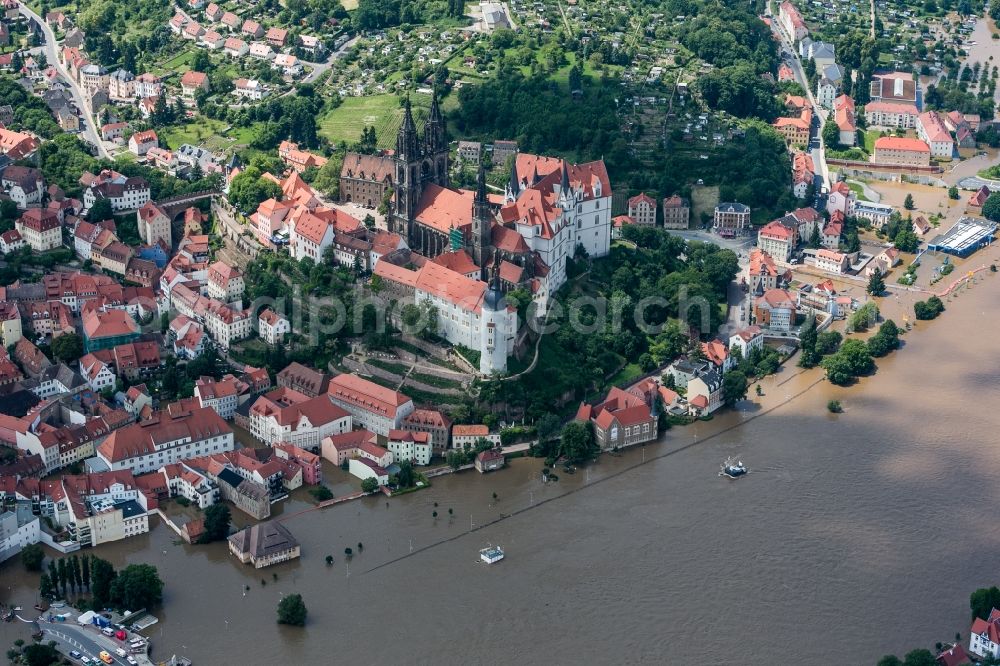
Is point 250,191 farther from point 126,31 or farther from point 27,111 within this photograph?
point 126,31

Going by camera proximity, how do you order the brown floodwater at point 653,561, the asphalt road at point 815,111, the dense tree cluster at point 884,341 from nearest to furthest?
the brown floodwater at point 653,561, the dense tree cluster at point 884,341, the asphalt road at point 815,111

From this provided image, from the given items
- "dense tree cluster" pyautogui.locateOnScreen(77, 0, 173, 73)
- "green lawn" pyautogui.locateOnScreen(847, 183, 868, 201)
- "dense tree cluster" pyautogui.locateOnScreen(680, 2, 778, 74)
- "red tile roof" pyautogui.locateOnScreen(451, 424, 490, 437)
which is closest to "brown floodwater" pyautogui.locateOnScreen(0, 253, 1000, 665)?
"red tile roof" pyautogui.locateOnScreen(451, 424, 490, 437)

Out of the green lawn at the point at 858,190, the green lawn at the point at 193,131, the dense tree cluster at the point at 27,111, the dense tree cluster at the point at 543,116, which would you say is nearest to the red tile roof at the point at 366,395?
the dense tree cluster at the point at 543,116

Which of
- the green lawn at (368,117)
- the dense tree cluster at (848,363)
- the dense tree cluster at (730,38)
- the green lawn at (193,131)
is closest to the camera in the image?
the dense tree cluster at (848,363)

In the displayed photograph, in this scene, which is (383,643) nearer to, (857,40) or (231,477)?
(231,477)

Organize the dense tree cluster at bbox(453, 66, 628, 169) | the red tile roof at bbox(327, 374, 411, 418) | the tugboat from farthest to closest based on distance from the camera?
the dense tree cluster at bbox(453, 66, 628, 169) → the red tile roof at bbox(327, 374, 411, 418) → the tugboat

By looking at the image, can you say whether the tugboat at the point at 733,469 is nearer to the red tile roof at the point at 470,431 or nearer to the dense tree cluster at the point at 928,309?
the red tile roof at the point at 470,431

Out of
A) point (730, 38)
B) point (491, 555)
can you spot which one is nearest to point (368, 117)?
point (730, 38)

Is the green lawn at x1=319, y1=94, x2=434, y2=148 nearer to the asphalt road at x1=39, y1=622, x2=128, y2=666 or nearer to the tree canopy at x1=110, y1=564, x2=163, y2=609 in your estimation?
the tree canopy at x1=110, y1=564, x2=163, y2=609
